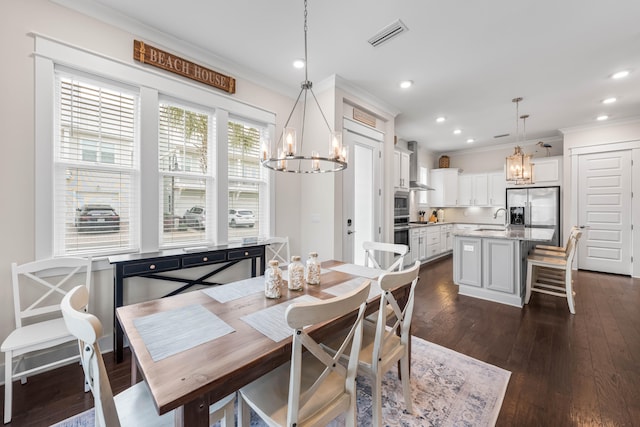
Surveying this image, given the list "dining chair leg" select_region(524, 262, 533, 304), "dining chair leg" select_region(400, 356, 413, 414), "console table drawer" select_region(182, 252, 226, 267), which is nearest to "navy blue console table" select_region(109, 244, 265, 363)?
"console table drawer" select_region(182, 252, 226, 267)

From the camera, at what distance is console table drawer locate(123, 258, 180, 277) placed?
219 centimetres

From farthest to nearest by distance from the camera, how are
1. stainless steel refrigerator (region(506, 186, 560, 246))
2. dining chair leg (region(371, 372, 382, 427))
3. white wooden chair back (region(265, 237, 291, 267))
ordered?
stainless steel refrigerator (region(506, 186, 560, 246))
white wooden chair back (region(265, 237, 291, 267))
dining chair leg (region(371, 372, 382, 427))

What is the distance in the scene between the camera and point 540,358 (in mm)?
2244

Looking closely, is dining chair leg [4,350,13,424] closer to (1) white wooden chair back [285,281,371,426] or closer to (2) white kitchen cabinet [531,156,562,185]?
(1) white wooden chair back [285,281,371,426]

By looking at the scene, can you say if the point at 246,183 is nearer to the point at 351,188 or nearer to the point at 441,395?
the point at 351,188

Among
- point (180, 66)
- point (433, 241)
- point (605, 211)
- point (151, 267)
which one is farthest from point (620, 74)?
point (151, 267)

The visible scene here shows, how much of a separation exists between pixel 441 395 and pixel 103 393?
1.96 m

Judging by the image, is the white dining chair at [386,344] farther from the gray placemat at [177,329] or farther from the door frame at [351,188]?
the door frame at [351,188]

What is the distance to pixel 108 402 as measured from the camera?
88cm

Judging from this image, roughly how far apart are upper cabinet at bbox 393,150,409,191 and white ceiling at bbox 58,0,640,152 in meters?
1.51

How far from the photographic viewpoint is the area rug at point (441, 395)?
1.60 meters

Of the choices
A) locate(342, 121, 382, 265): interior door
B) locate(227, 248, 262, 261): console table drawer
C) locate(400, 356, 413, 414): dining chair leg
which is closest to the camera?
locate(400, 356, 413, 414): dining chair leg

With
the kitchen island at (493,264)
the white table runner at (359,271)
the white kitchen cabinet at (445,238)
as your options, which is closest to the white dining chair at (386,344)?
the white table runner at (359,271)

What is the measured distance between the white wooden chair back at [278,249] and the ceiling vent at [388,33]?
7.87 feet
